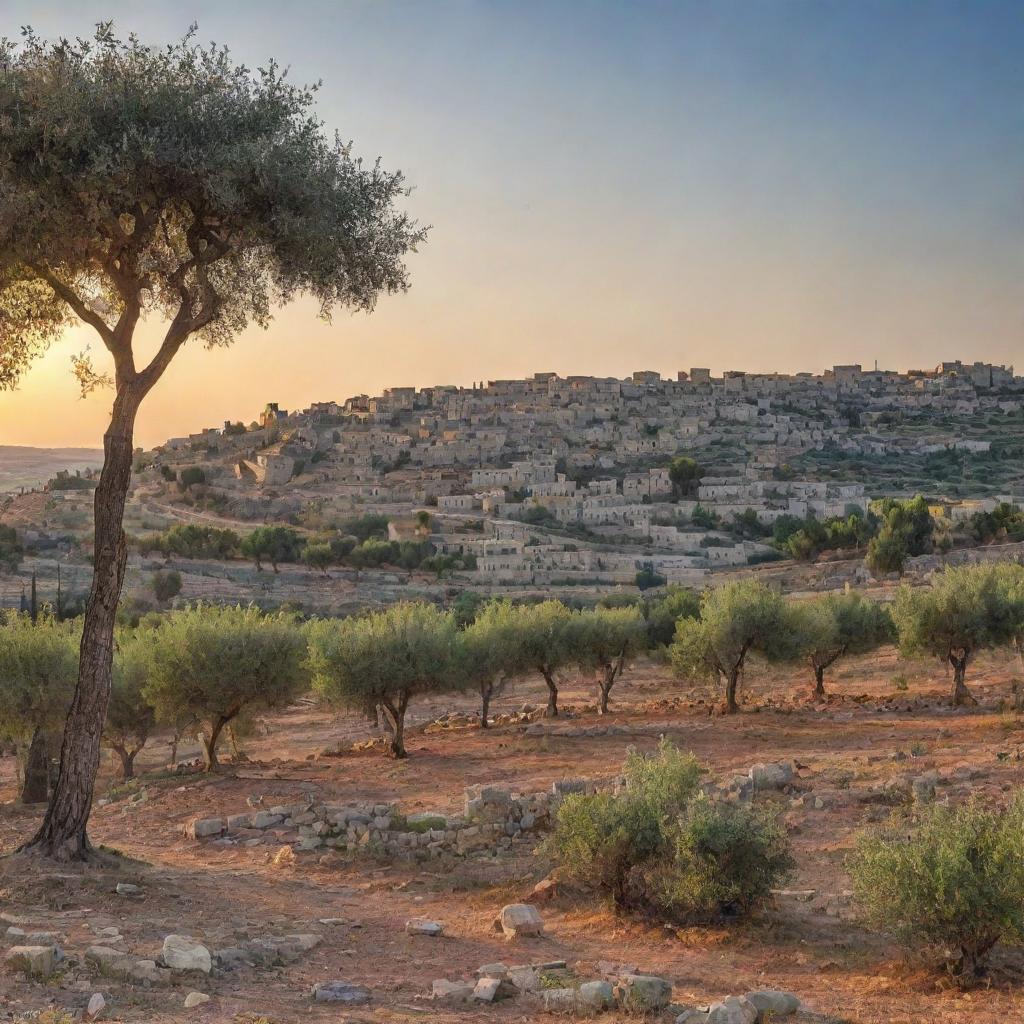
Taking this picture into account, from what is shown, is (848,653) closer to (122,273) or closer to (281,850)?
(281,850)

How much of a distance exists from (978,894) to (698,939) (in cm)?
276

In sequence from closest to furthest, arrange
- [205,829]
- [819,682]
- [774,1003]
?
1. [774,1003]
2. [205,829]
3. [819,682]

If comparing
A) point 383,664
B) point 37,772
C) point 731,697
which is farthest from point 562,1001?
point 731,697

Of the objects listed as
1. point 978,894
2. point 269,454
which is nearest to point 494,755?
point 978,894

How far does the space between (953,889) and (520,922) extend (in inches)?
157

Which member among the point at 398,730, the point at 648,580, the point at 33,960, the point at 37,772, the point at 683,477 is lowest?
the point at 37,772

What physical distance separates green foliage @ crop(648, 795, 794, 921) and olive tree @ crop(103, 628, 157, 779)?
1535 cm

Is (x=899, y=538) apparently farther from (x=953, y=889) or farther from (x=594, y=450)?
(x=594, y=450)

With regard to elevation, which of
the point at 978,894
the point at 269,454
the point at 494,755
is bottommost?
the point at 494,755

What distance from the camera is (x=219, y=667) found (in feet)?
69.8

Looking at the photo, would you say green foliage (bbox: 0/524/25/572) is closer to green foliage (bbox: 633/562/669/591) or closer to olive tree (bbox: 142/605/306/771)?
green foliage (bbox: 633/562/669/591)

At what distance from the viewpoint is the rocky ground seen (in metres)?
7.97

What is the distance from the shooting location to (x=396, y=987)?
8.59m

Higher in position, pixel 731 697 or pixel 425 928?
pixel 731 697
